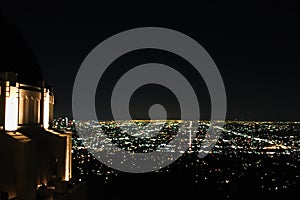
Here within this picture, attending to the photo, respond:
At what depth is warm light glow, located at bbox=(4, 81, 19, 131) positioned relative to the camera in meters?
11.2

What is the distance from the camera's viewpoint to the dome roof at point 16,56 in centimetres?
1265

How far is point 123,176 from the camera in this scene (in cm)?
3931

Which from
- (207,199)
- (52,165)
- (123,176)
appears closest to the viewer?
(52,165)

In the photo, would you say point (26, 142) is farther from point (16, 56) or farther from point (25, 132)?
point (16, 56)

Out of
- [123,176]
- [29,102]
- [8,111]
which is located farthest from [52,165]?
[123,176]

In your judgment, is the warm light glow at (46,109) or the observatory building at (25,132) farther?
the warm light glow at (46,109)

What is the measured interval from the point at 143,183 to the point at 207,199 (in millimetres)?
7243

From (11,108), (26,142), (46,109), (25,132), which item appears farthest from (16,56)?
(26,142)

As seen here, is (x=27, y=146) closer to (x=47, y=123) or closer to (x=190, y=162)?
(x=47, y=123)

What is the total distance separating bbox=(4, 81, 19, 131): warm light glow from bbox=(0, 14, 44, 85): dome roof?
1.28 meters

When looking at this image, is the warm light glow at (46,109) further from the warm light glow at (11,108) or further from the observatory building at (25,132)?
the warm light glow at (11,108)

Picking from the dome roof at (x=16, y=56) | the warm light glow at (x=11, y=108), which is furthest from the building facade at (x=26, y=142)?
the dome roof at (x=16, y=56)

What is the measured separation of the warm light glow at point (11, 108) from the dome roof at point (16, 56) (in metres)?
1.28

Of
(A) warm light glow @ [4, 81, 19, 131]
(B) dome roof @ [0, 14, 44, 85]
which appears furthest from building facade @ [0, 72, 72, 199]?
(B) dome roof @ [0, 14, 44, 85]
